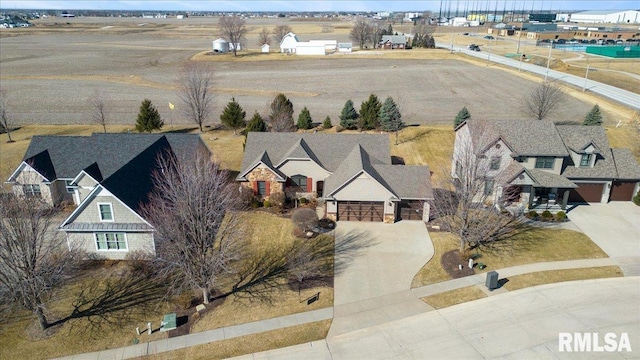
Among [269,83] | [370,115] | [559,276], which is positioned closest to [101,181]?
[559,276]

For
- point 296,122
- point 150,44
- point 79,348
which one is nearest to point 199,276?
point 79,348

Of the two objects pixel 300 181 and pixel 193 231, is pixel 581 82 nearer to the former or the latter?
pixel 300 181

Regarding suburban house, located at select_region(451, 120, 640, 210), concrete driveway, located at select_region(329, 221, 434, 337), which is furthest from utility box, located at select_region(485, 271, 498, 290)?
suburban house, located at select_region(451, 120, 640, 210)

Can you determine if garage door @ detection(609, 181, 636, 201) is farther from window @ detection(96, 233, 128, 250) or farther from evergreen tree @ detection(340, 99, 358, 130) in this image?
window @ detection(96, 233, 128, 250)

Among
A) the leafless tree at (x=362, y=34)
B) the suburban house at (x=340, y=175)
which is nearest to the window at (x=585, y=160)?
the suburban house at (x=340, y=175)

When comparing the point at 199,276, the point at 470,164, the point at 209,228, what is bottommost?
the point at 199,276

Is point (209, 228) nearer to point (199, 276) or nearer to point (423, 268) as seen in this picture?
point (199, 276)
